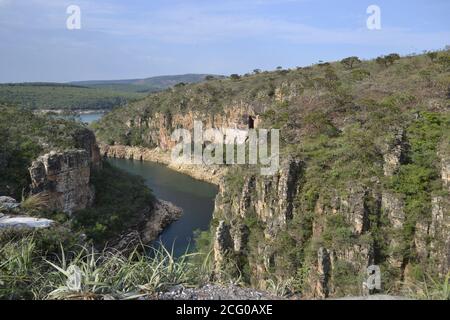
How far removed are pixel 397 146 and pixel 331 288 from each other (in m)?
6.43

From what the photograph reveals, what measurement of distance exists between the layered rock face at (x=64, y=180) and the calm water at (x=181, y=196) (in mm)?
5525

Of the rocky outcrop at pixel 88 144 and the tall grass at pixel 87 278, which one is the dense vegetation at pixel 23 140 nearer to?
the rocky outcrop at pixel 88 144

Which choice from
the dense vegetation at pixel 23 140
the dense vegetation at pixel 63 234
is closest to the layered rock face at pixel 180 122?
the dense vegetation at pixel 63 234

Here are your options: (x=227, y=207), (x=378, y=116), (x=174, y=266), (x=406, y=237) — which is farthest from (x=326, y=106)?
(x=174, y=266)

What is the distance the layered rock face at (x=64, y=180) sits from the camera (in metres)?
23.5

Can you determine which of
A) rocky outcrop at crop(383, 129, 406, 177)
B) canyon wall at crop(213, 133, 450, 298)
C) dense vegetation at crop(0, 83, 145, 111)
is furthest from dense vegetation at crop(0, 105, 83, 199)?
dense vegetation at crop(0, 83, 145, 111)

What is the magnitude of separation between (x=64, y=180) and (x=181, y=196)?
16108 millimetres

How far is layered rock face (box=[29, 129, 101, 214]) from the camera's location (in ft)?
77.0

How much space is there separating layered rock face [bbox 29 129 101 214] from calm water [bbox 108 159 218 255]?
5.53 m

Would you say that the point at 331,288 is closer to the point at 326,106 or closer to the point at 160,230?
the point at 326,106

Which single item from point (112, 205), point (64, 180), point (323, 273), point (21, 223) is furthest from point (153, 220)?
point (21, 223)

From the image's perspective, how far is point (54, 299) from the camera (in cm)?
465

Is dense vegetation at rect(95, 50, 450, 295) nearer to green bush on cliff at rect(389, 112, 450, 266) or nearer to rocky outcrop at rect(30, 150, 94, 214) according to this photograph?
green bush on cliff at rect(389, 112, 450, 266)

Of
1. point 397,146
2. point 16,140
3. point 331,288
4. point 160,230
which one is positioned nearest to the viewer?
point 331,288
